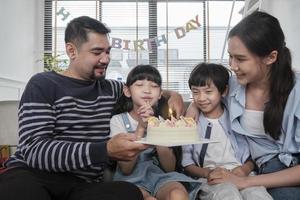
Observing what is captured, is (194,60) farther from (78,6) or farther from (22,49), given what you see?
(22,49)

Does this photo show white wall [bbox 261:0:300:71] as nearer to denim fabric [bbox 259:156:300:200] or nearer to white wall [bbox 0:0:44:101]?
denim fabric [bbox 259:156:300:200]

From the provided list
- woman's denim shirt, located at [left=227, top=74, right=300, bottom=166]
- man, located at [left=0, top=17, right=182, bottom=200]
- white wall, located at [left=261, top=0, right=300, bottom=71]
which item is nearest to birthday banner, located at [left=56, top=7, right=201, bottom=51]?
white wall, located at [left=261, top=0, right=300, bottom=71]

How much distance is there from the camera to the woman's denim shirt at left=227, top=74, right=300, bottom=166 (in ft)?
4.06

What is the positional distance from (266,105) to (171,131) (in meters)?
0.39

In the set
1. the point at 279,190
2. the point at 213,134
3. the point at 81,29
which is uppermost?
the point at 81,29

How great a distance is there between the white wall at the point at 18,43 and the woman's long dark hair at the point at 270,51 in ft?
8.81

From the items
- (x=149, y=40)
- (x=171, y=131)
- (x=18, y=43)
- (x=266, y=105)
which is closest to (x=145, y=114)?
(x=171, y=131)

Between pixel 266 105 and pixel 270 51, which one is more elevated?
pixel 270 51

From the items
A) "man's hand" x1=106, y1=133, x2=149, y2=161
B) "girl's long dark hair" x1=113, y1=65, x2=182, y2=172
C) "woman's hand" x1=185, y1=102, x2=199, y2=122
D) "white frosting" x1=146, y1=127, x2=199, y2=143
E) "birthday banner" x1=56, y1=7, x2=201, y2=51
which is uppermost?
"birthday banner" x1=56, y1=7, x2=201, y2=51

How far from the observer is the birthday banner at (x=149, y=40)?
187 inches

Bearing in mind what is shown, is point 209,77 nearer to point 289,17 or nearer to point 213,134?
point 213,134

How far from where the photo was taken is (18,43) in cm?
407

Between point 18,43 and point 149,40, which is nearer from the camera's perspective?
point 18,43

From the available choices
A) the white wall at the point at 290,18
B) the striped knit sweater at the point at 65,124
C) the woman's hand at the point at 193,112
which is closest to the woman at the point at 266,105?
the woman's hand at the point at 193,112
